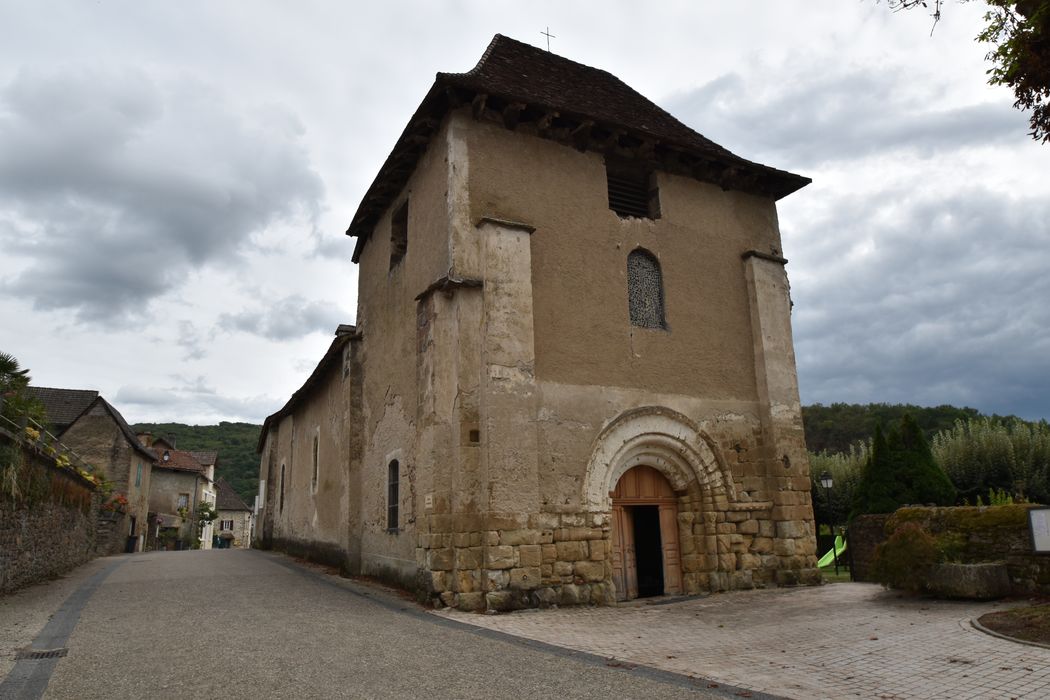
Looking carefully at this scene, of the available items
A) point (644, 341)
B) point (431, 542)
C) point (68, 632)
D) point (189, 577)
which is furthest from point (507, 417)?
point (189, 577)

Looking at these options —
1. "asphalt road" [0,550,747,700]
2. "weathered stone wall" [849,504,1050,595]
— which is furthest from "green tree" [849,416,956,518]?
"asphalt road" [0,550,747,700]

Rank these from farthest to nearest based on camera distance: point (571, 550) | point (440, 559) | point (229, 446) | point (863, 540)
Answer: point (229, 446) → point (863, 540) → point (571, 550) → point (440, 559)

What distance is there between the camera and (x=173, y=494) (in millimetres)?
41156

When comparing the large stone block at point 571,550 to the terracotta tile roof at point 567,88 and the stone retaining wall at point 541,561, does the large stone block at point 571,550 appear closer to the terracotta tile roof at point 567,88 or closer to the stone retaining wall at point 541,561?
the stone retaining wall at point 541,561

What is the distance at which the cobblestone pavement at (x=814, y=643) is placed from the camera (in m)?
5.17

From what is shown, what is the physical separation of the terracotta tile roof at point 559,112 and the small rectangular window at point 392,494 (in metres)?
5.46

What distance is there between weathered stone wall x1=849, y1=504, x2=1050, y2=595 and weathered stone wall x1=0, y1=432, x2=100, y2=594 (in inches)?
527

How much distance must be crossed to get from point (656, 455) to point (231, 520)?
53.3 meters

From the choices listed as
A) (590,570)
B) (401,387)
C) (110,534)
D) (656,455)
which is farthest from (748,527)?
(110,534)

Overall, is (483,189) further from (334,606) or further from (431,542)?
(334,606)

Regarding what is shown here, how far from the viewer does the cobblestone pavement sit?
17.0 feet

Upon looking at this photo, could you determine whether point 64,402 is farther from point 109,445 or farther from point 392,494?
point 392,494

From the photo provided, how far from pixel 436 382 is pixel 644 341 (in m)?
3.65

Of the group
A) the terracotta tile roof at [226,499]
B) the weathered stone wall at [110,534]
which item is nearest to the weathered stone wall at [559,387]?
the weathered stone wall at [110,534]
